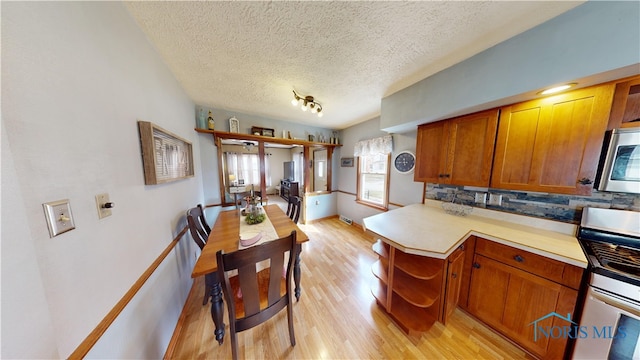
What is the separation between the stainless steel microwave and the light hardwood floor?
1.41 meters

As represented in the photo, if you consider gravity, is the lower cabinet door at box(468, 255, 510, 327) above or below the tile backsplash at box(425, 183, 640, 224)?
below

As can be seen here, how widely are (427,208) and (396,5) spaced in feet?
6.83

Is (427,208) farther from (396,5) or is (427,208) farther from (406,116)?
(396,5)

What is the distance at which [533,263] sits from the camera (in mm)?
1189

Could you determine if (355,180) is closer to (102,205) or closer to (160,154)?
(160,154)

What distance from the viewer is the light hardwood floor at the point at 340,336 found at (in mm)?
1284

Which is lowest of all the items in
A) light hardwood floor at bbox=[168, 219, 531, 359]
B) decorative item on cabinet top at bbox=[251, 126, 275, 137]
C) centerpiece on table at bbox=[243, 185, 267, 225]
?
light hardwood floor at bbox=[168, 219, 531, 359]

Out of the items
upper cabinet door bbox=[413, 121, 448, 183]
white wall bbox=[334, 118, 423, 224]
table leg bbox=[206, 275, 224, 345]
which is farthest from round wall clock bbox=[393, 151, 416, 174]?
table leg bbox=[206, 275, 224, 345]

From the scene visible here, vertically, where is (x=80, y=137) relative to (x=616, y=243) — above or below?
above

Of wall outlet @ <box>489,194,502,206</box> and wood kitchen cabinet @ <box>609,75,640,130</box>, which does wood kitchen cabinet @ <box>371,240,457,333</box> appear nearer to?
wall outlet @ <box>489,194,502,206</box>

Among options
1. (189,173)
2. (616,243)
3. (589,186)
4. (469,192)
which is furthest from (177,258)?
(616,243)

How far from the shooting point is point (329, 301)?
5.73 ft

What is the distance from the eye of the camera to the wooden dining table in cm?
117

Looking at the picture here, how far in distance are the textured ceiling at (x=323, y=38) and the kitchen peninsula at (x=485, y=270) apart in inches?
60.6
